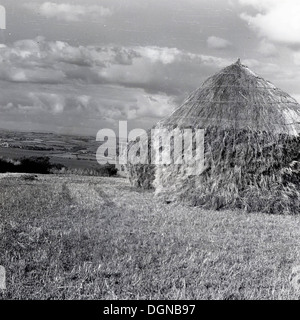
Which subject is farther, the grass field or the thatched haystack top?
the thatched haystack top

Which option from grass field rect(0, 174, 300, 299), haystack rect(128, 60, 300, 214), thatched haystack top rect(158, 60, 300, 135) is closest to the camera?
grass field rect(0, 174, 300, 299)

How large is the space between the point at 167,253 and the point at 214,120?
5.46 metres

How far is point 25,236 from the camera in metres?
6.12

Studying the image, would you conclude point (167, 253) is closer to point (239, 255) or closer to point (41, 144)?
point (239, 255)

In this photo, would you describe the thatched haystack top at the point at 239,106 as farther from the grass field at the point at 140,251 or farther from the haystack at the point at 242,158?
the grass field at the point at 140,251

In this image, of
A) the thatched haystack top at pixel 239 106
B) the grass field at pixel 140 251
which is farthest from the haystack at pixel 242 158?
the grass field at pixel 140 251

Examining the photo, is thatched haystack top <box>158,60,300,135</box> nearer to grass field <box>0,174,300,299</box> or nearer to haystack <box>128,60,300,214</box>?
haystack <box>128,60,300,214</box>

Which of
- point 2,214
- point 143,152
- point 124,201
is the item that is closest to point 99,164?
point 143,152

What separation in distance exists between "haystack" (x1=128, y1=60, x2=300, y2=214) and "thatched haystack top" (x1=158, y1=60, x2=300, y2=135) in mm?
22

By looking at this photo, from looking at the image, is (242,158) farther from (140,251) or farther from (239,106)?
(140,251)

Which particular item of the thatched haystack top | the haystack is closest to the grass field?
the haystack
